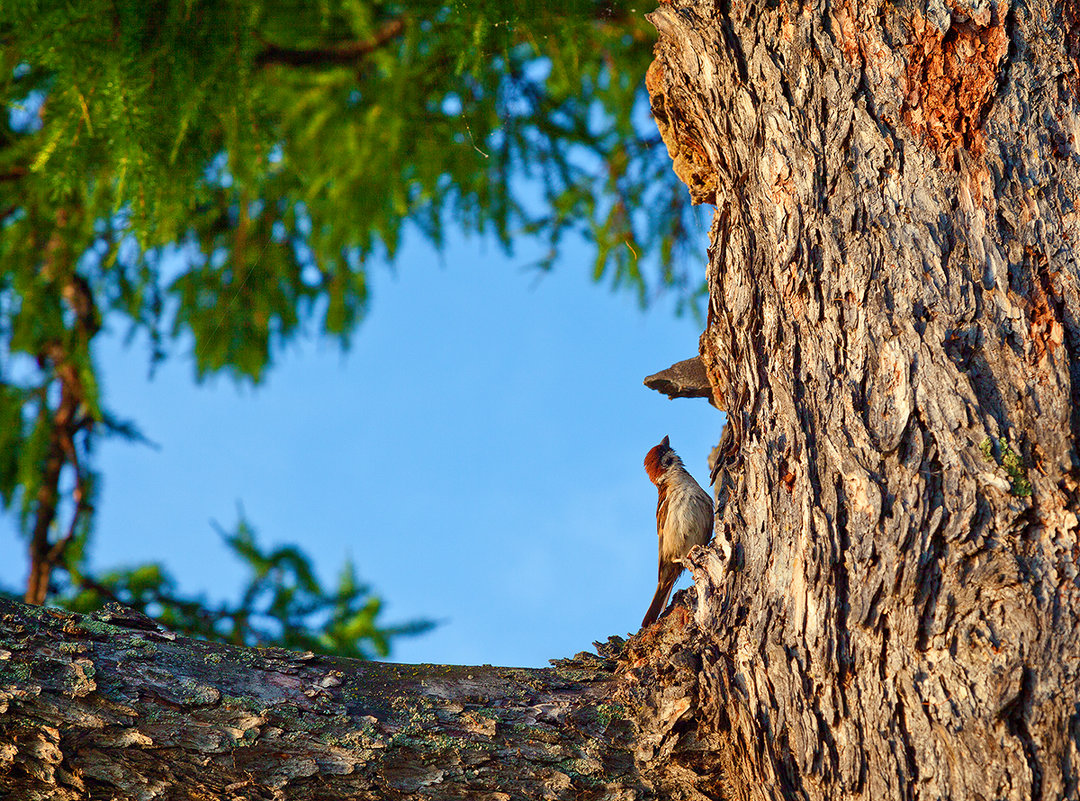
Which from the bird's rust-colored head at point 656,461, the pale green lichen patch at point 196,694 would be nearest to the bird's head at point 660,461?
the bird's rust-colored head at point 656,461

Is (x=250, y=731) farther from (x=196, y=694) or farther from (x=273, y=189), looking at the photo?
(x=273, y=189)

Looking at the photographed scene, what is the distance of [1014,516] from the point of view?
168cm

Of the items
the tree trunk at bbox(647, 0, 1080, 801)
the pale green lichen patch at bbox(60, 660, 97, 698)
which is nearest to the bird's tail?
the tree trunk at bbox(647, 0, 1080, 801)

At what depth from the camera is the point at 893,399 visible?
1864 mm

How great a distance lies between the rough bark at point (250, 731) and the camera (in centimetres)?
182

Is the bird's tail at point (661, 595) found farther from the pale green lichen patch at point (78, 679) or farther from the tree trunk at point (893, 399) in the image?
the pale green lichen patch at point (78, 679)

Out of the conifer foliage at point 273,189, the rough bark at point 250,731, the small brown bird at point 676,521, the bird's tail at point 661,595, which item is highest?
the conifer foliage at point 273,189

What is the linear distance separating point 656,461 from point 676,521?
1.97 feet

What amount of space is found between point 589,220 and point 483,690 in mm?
3279

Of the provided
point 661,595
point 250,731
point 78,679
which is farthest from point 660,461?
point 78,679

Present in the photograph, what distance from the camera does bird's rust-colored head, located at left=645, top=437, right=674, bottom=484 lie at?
4.05 metres

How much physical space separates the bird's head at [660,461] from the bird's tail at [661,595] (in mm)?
649

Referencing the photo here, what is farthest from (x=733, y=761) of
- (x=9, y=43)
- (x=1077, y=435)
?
(x=9, y=43)

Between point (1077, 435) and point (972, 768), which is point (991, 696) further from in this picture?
point (1077, 435)
